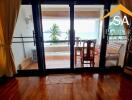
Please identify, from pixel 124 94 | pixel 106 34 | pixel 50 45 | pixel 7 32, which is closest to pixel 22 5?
pixel 7 32

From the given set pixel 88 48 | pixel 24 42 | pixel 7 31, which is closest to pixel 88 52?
pixel 88 48

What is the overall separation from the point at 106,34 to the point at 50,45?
171 centimetres

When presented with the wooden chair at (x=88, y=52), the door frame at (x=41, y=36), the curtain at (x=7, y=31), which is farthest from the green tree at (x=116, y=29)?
the curtain at (x=7, y=31)

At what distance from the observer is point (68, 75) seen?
13.1 ft

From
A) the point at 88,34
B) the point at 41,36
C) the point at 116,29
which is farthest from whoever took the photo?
the point at 88,34

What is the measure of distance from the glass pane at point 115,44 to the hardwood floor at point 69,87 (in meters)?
0.59

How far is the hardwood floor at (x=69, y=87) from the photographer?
284 centimetres

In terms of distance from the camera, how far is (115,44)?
4285 mm

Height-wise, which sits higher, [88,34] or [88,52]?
[88,34]

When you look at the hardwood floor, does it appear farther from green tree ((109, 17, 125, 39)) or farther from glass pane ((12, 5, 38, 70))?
green tree ((109, 17, 125, 39))

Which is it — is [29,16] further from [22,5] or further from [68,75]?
[68,75]

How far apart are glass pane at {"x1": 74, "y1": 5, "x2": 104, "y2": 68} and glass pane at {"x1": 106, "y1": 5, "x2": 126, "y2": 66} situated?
0.35 meters

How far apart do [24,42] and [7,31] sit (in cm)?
66

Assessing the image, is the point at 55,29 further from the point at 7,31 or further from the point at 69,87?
the point at 69,87
